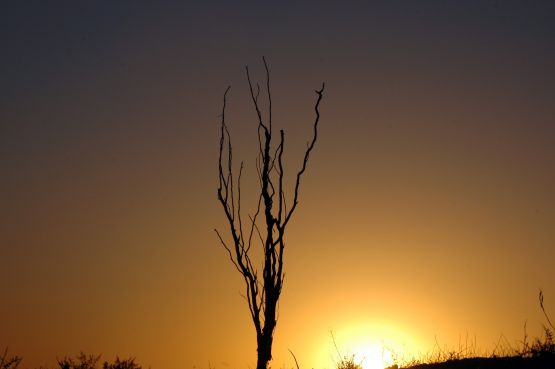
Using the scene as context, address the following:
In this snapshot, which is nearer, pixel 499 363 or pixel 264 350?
pixel 264 350

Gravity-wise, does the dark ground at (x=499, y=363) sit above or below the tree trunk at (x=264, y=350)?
above

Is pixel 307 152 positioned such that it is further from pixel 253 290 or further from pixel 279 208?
pixel 253 290

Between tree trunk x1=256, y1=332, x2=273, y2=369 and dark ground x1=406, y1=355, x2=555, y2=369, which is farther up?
dark ground x1=406, y1=355, x2=555, y2=369

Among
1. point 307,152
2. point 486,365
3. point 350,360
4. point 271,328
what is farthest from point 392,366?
point 307,152

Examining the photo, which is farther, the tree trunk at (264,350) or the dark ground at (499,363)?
the dark ground at (499,363)

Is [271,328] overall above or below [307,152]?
below

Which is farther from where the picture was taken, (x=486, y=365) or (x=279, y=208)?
(x=486, y=365)

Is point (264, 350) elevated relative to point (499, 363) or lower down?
lower down

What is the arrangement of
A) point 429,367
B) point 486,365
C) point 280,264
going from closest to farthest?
point 280,264 < point 486,365 < point 429,367

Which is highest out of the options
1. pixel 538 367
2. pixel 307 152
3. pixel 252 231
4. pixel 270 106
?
pixel 270 106

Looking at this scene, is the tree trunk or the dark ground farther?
the dark ground

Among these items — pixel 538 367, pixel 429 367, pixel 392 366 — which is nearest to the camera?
pixel 538 367

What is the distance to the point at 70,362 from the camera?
10555 mm

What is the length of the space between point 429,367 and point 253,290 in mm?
3866
